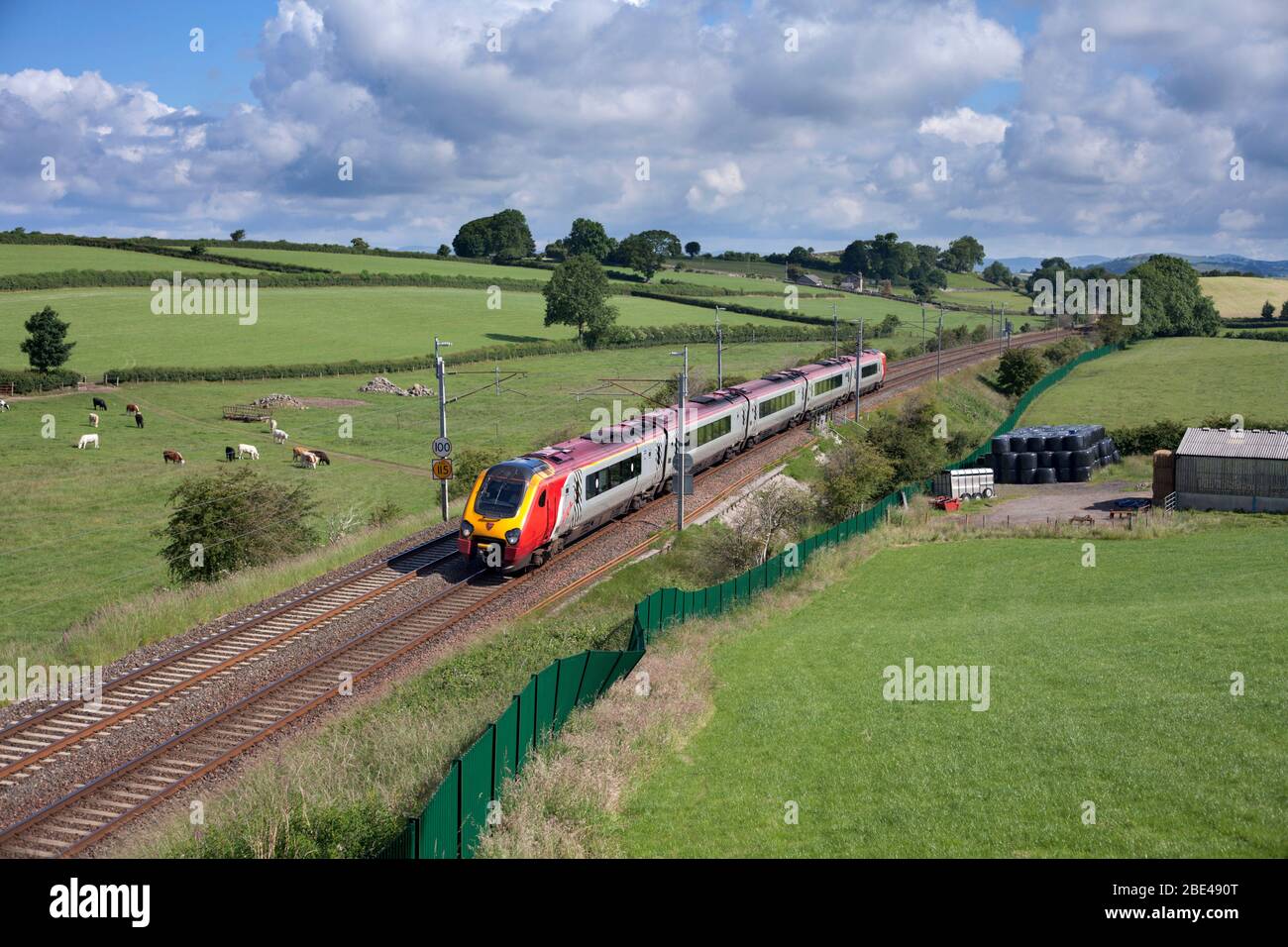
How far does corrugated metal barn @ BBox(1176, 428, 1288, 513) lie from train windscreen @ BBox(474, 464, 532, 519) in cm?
3284

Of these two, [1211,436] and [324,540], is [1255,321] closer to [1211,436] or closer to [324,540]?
[1211,436]

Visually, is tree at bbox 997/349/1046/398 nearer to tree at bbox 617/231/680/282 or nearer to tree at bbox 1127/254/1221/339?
tree at bbox 1127/254/1221/339

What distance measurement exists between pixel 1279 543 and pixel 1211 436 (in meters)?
14.2

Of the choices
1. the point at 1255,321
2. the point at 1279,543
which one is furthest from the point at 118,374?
the point at 1255,321

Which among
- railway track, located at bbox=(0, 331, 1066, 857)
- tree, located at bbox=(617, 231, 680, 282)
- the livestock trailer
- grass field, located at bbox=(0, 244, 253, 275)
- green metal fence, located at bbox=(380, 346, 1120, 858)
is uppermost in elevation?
tree, located at bbox=(617, 231, 680, 282)

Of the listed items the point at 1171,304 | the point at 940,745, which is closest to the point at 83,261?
the point at 940,745

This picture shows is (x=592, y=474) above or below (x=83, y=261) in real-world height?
below

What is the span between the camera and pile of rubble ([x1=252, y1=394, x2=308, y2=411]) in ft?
235

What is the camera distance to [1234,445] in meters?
46.1

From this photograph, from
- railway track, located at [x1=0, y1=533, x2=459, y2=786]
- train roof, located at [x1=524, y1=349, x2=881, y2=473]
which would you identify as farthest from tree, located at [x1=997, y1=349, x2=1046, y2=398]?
railway track, located at [x1=0, y1=533, x2=459, y2=786]

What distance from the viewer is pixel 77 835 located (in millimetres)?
15547

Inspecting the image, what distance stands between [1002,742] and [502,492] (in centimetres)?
1587

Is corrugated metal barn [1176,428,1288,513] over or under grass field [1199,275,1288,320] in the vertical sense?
under

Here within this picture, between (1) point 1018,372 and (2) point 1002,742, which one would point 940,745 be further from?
(1) point 1018,372
